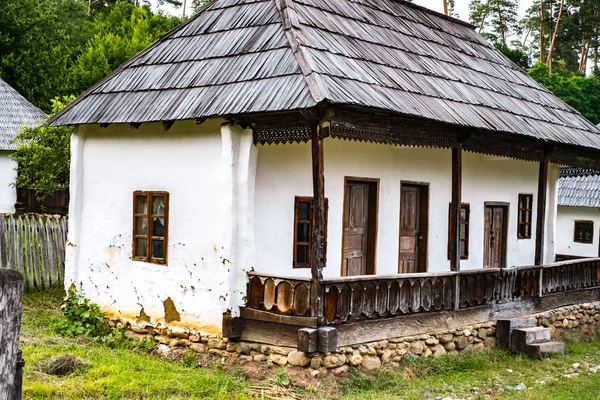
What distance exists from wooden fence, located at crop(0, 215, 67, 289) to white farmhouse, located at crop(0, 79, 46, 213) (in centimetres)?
1256

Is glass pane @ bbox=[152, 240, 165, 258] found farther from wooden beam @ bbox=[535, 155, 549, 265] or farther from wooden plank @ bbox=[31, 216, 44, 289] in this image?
wooden beam @ bbox=[535, 155, 549, 265]

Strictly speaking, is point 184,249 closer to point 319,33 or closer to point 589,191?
point 319,33

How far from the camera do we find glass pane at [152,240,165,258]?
431 inches

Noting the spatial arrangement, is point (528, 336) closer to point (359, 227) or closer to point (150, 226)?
point (359, 227)

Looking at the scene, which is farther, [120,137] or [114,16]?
[114,16]

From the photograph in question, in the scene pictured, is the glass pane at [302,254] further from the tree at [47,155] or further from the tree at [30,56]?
the tree at [30,56]

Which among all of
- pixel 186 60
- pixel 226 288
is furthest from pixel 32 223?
pixel 226 288

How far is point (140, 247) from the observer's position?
1127 centimetres

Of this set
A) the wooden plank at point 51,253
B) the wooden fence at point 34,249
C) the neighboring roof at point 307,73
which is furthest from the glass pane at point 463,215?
the wooden plank at point 51,253

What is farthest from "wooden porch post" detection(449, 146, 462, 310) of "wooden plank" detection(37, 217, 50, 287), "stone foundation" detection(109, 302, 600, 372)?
"wooden plank" detection(37, 217, 50, 287)

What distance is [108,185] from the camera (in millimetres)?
11664

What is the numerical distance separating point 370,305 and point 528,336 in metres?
3.41

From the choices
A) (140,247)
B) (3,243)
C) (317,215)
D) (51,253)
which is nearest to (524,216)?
(317,215)

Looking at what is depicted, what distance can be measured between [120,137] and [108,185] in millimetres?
717
